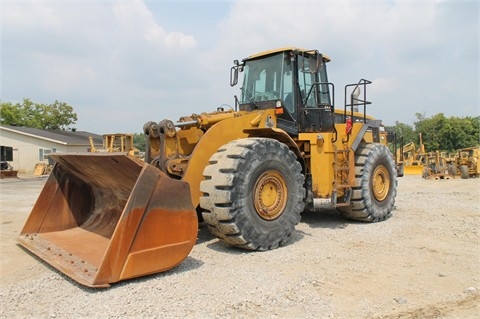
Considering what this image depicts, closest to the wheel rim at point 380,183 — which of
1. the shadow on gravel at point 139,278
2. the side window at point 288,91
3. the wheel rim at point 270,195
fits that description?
the side window at point 288,91

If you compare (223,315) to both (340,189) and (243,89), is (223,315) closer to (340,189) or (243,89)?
(340,189)

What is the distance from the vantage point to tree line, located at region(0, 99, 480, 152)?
46.7 m

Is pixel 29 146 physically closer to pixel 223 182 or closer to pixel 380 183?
pixel 380 183

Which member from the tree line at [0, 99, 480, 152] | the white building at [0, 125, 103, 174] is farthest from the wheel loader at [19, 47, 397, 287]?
the tree line at [0, 99, 480, 152]

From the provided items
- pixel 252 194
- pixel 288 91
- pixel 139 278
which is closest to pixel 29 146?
pixel 288 91

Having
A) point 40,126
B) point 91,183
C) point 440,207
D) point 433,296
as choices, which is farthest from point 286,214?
point 40,126

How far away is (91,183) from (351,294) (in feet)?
12.7

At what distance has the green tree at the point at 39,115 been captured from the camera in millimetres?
47219

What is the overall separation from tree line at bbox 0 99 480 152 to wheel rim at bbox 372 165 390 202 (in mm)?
39333

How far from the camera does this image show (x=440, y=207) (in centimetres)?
962

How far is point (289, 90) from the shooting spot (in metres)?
7.05

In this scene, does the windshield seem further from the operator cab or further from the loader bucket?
the loader bucket

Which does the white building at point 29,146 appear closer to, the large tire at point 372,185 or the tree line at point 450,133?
the large tire at point 372,185

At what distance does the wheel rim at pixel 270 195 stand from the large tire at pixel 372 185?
2.21 m
